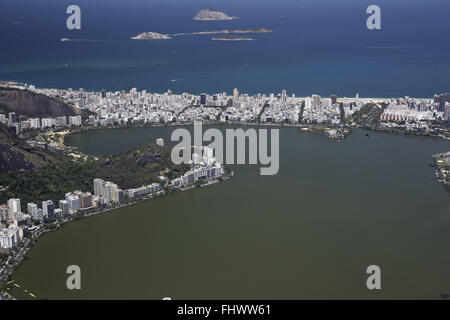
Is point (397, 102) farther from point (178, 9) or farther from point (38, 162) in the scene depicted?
point (178, 9)

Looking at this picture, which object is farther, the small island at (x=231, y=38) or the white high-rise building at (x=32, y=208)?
the small island at (x=231, y=38)

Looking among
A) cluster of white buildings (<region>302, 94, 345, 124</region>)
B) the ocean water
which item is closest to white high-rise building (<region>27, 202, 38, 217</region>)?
cluster of white buildings (<region>302, 94, 345, 124</region>)

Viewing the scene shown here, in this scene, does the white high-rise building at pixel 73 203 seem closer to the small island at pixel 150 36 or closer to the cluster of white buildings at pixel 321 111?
the cluster of white buildings at pixel 321 111

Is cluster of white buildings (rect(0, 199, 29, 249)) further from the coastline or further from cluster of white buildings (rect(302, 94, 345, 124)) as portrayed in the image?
cluster of white buildings (rect(302, 94, 345, 124))

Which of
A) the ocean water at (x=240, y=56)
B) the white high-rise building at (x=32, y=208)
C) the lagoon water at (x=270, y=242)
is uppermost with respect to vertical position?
the ocean water at (x=240, y=56)

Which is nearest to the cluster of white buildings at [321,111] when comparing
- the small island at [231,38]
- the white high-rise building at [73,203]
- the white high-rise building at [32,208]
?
the white high-rise building at [73,203]

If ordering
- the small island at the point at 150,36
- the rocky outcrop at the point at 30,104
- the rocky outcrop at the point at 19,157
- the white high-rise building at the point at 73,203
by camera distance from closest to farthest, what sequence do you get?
the white high-rise building at the point at 73,203
the rocky outcrop at the point at 19,157
the rocky outcrop at the point at 30,104
the small island at the point at 150,36

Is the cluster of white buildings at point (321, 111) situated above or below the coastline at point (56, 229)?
above
